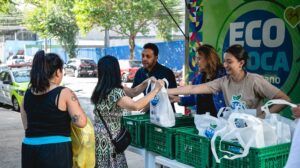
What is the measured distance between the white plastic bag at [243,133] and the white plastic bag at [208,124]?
0.13 meters

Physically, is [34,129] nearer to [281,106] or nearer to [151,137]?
[151,137]

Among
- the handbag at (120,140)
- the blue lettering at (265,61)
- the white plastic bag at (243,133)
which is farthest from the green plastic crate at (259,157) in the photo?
the blue lettering at (265,61)

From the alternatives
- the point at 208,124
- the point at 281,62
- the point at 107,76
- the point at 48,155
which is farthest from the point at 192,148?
the point at 281,62

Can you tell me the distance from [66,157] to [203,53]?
1660 millimetres

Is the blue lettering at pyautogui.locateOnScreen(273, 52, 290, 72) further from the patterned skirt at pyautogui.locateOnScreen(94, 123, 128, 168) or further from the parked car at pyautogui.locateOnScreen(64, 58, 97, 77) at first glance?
the parked car at pyautogui.locateOnScreen(64, 58, 97, 77)

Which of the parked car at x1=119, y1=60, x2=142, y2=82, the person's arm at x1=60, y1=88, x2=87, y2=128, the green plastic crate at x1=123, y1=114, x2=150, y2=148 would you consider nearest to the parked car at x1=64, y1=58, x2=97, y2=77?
the parked car at x1=119, y1=60, x2=142, y2=82

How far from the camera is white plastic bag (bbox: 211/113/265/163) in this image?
2.21m

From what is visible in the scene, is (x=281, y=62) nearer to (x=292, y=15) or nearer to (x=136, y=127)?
(x=292, y=15)

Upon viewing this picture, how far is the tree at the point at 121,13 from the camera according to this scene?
27.5 meters

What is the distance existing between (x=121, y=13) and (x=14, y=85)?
55.5ft

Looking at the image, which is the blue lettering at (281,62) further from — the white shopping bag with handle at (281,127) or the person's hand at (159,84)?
the white shopping bag with handle at (281,127)

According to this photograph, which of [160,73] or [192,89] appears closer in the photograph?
[192,89]

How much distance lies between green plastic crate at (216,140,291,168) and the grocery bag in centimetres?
108

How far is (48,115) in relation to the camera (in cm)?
278
